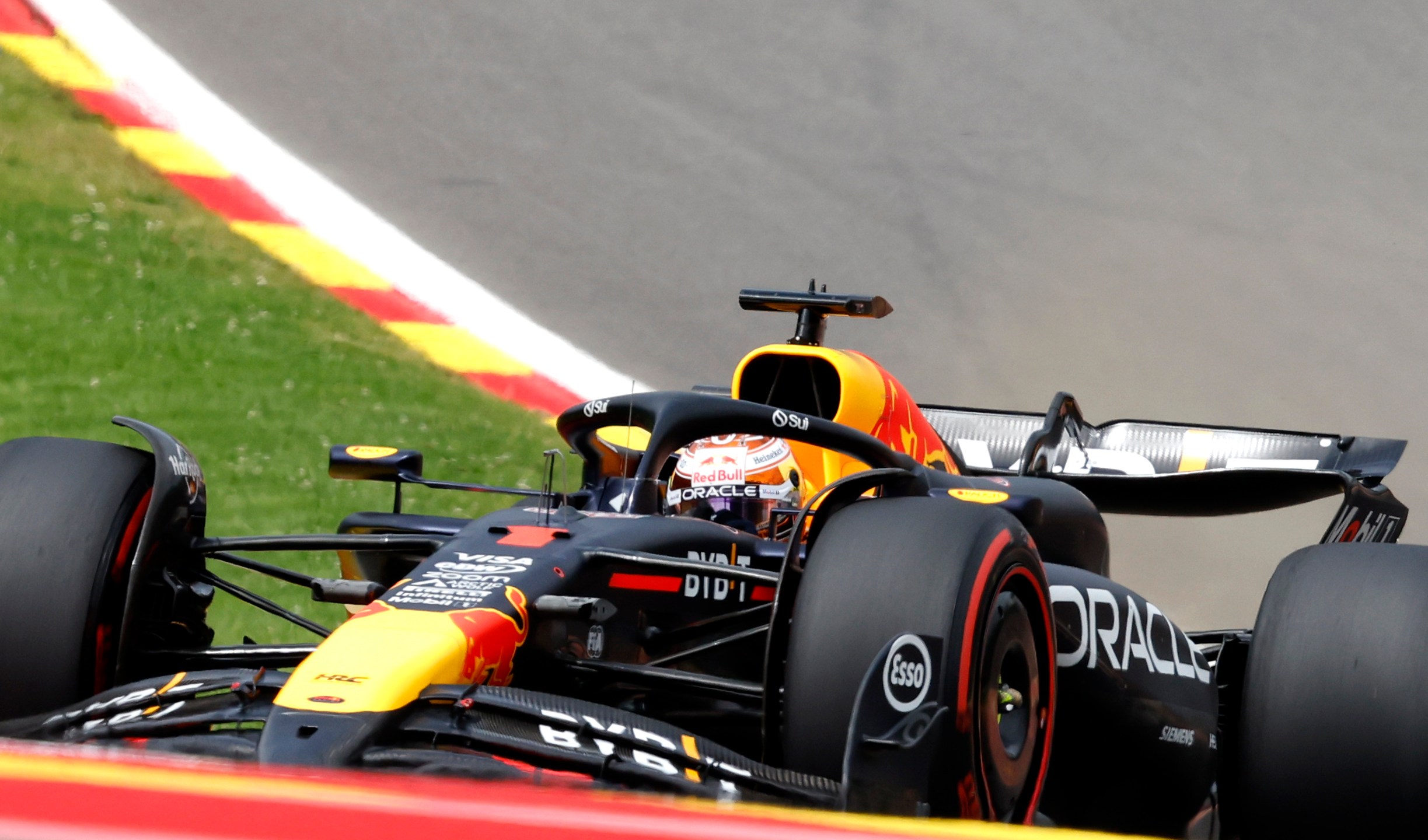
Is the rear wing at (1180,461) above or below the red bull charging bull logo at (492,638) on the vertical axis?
above

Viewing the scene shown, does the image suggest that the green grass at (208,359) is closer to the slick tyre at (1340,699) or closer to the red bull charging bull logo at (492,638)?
the red bull charging bull logo at (492,638)

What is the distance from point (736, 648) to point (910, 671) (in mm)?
931

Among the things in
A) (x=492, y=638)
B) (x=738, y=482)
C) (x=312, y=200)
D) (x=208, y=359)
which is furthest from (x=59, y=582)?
(x=312, y=200)

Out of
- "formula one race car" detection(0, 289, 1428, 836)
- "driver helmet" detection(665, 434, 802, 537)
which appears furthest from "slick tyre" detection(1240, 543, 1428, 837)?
"driver helmet" detection(665, 434, 802, 537)

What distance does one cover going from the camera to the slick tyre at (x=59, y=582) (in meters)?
3.41

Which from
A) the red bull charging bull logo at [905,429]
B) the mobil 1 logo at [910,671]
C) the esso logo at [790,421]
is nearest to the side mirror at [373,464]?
the esso logo at [790,421]

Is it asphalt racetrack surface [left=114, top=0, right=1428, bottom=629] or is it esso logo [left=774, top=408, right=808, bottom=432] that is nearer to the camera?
esso logo [left=774, top=408, right=808, bottom=432]

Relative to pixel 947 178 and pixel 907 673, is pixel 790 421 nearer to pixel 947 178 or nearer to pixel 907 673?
pixel 907 673

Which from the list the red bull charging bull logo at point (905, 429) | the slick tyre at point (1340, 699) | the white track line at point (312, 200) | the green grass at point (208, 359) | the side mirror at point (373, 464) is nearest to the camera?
the slick tyre at point (1340, 699)

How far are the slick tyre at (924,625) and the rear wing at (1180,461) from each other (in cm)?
254

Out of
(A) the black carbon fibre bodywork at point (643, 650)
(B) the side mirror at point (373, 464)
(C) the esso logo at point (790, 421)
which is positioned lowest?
(A) the black carbon fibre bodywork at point (643, 650)

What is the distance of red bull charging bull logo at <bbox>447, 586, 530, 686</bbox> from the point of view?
302 cm

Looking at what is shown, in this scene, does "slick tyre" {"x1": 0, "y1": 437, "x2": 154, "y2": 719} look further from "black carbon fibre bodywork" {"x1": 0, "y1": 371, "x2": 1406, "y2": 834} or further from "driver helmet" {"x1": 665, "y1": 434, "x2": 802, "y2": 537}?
"driver helmet" {"x1": 665, "y1": 434, "x2": 802, "y2": 537}

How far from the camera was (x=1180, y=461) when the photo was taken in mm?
6055
